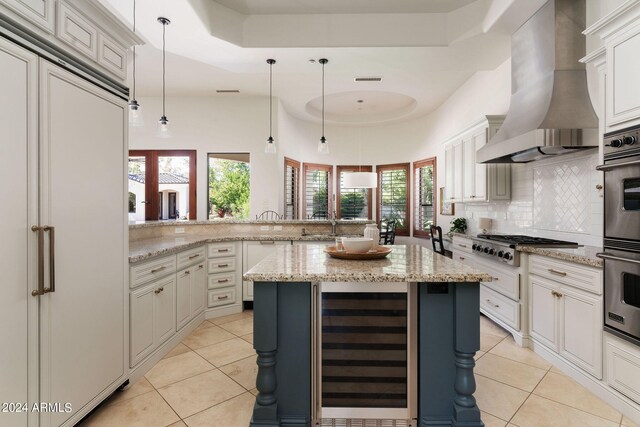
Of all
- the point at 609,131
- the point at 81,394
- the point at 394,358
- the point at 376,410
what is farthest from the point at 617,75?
the point at 81,394

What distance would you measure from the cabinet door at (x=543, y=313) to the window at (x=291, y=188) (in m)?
4.05

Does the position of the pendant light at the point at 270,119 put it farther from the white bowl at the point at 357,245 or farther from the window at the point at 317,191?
the white bowl at the point at 357,245

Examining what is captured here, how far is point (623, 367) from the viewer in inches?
74.0

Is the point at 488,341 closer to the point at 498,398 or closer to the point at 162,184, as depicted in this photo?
the point at 498,398

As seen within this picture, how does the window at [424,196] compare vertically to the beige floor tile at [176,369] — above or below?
above

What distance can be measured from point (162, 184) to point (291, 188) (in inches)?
90.7

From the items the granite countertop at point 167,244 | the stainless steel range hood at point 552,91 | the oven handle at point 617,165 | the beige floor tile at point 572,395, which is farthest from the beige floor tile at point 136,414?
the stainless steel range hood at point 552,91

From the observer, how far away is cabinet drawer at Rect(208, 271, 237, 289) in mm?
3637

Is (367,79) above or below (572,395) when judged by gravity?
above

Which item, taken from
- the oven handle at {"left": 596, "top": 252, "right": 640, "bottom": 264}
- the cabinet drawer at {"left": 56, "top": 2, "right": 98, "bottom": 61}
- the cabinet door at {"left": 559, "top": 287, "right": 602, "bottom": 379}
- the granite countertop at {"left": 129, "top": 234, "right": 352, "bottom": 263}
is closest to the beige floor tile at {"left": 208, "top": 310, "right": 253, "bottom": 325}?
the granite countertop at {"left": 129, "top": 234, "right": 352, "bottom": 263}

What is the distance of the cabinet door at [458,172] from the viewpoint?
434 cm

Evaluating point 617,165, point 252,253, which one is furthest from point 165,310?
point 617,165

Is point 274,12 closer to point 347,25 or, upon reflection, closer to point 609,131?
point 347,25

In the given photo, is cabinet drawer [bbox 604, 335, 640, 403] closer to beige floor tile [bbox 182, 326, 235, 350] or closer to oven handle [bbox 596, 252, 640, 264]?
oven handle [bbox 596, 252, 640, 264]
